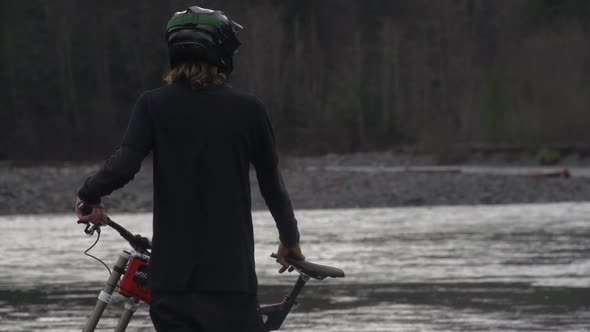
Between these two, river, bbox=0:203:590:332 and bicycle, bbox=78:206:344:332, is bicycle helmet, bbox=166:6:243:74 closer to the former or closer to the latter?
bicycle, bbox=78:206:344:332

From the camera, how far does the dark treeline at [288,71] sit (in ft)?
203

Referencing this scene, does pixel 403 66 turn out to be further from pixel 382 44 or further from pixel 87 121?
pixel 87 121

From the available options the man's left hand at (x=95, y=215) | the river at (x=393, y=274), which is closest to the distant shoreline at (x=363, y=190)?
the river at (x=393, y=274)

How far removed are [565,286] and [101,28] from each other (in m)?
60.9

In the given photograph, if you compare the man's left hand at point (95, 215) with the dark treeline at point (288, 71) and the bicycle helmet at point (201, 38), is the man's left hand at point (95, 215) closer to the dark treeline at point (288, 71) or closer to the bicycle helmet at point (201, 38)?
the bicycle helmet at point (201, 38)

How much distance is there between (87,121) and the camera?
67500mm

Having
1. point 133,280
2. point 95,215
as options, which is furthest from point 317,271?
point 95,215

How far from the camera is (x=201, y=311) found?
435 centimetres

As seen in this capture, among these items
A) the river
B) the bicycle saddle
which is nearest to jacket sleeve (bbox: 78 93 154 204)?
the bicycle saddle

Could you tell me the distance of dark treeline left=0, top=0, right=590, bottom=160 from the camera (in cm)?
6194

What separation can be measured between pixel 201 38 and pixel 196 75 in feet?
0.37

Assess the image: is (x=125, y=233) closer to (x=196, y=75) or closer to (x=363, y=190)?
(x=196, y=75)

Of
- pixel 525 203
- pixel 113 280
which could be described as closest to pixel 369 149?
pixel 525 203

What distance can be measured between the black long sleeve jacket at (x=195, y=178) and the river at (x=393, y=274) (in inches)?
242
